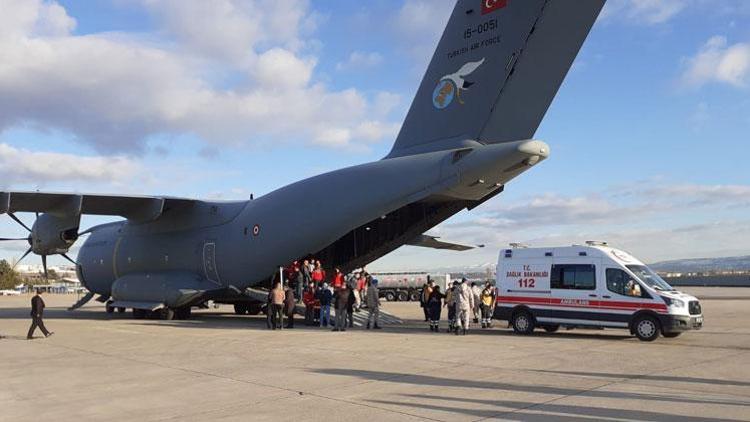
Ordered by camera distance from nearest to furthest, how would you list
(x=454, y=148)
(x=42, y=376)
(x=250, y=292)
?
1. (x=42, y=376)
2. (x=454, y=148)
3. (x=250, y=292)

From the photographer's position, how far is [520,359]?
1134 cm

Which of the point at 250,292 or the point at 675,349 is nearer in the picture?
the point at 675,349

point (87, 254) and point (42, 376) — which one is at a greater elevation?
point (87, 254)

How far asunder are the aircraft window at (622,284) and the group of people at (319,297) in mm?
6252

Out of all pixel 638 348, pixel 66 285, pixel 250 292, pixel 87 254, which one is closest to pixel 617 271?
pixel 638 348

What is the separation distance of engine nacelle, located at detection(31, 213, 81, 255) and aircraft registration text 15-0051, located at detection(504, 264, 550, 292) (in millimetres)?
15386

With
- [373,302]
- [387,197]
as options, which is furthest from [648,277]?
[373,302]

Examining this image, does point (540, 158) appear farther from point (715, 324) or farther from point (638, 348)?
point (715, 324)

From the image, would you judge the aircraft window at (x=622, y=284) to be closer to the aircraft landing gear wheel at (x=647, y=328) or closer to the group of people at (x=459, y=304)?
the aircraft landing gear wheel at (x=647, y=328)

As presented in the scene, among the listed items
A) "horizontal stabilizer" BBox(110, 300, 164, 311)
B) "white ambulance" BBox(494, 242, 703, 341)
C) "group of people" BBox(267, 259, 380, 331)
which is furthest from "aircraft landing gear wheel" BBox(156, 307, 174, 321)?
"white ambulance" BBox(494, 242, 703, 341)

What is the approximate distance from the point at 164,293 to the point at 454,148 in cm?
1179

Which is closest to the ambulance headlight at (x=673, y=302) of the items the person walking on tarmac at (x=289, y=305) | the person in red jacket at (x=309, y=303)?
the person in red jacket at (x=309, y=303)

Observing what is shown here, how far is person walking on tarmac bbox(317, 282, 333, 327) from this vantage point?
18.8 metres

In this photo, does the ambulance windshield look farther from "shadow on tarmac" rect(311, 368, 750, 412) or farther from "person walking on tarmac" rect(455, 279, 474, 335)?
"shadow on tarmac" rect(311, 368, 750, 412)
